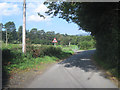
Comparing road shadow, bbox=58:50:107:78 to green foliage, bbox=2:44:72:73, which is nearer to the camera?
road shadow, bbox=58:50:107:78

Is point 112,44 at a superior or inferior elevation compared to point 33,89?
superior

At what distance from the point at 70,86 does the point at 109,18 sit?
378 centimetres

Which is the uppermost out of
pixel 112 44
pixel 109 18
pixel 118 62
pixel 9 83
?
pixel 109 18

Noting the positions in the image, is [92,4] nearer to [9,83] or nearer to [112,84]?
[112,84]

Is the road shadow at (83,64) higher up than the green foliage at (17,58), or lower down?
lower down

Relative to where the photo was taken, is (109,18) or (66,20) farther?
(66,20)

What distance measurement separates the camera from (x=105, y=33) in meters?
6.59

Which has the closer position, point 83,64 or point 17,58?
point 17,58

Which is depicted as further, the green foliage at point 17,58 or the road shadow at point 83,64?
the green foliage at point 17,58

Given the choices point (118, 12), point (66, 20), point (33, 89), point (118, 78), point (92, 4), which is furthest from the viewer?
point (66, 20)

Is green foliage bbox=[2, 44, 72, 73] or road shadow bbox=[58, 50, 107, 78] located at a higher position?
green foliage bbox=[2, 44, 72, 73]

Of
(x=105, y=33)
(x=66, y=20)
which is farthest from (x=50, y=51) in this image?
(x=105, y=33)

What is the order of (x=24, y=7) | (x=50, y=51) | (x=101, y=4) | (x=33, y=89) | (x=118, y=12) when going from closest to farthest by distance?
(x=33, y=89) < (x=118, y=12) < (x=101, y=4) < (x=24, y=7) < (x=50, y=51)

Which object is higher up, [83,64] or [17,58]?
[17,58]
